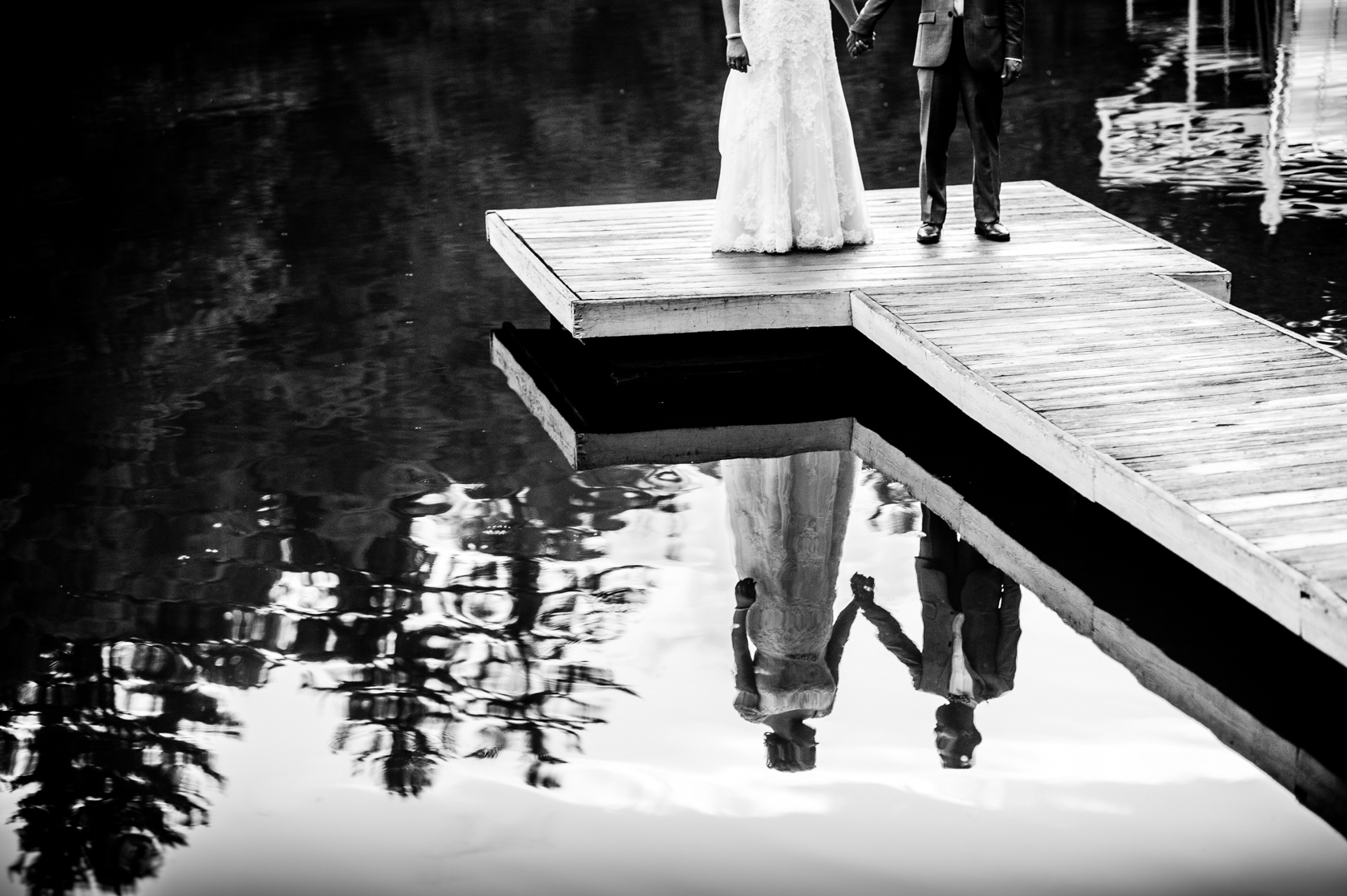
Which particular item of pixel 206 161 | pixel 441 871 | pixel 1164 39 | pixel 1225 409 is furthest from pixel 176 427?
pixel 1164 39

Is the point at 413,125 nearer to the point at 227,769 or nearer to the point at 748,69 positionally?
the point at 748,69

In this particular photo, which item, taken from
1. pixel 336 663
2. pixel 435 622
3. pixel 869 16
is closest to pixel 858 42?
pixel 869 16

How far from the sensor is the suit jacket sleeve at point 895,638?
4.36m

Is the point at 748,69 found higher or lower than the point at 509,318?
higher

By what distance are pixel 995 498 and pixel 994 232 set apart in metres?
2.26

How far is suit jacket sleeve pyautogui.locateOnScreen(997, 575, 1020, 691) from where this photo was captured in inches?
169

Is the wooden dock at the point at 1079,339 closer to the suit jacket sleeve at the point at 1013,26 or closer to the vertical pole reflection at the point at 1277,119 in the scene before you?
the suit jacket sleeve at the point at 1013,26

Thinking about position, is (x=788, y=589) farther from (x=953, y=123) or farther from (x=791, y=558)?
(x=953, y=123)

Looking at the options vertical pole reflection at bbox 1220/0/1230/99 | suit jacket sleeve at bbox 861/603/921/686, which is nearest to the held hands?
suit jacket sleeve at bbox 861/603/921/686

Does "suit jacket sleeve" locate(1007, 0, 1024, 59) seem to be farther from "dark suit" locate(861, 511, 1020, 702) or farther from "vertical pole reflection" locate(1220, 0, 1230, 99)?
"vertical pole reflection" locate(1220, 0, 1230, 99)

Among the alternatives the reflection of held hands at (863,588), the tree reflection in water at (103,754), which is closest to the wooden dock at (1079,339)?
the reflection of held hands at (863,588)

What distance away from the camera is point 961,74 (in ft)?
23.0

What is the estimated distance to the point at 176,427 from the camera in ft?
21.5

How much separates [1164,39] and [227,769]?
14.9 meters
